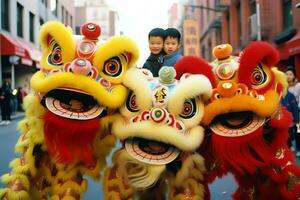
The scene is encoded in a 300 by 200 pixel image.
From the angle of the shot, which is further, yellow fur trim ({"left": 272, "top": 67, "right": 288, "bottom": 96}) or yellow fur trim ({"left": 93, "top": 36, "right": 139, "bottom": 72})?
yellow fur trim ({"left": 272, "top": 67, "right": 288, "bottom": 96})

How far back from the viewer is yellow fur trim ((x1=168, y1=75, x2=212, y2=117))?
11.0 ft

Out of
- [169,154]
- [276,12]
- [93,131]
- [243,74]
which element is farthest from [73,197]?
[276,12]

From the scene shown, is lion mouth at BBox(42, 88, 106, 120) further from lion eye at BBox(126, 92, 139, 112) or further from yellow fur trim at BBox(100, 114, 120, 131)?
lion eye at BBox(126, 92, 139, 112)

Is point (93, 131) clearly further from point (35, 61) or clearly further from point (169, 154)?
point (35, 61)

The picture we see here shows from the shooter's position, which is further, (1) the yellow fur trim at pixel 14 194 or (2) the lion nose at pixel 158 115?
(1) the yellow fur trim at pixel 14 194

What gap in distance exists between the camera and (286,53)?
15.0 meters

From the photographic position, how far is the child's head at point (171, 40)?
4.44 meters

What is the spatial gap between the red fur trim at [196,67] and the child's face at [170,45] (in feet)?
2.42

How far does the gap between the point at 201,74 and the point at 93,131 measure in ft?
3.36

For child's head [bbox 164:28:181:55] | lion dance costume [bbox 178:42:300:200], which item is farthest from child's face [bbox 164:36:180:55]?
lion dance costume [bbox 178:42:300:200]

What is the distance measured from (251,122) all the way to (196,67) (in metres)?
0.66

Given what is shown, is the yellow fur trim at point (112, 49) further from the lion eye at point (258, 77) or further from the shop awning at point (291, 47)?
the shop awning at point (291, 47)

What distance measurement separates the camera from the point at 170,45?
446 centimetres

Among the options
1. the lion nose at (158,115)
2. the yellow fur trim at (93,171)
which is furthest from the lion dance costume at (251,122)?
the yellow fur trim at (93,171)
